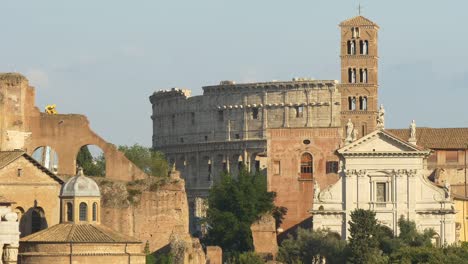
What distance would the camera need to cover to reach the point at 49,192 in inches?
3219

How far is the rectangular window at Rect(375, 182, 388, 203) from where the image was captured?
9694 centimetres

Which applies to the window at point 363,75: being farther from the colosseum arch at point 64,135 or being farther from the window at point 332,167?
the colosseum arch at point 64,135

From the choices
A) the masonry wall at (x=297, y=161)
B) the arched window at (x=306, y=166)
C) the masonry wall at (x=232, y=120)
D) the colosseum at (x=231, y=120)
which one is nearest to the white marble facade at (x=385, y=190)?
the masonry wall at (x=297, y=161)

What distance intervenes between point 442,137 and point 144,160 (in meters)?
16.4

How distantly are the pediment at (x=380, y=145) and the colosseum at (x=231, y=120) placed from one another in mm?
34302

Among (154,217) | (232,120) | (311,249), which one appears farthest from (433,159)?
(232,120)

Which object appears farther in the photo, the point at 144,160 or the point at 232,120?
the point at 232,120

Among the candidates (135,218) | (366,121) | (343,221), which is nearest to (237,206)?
(343,221)

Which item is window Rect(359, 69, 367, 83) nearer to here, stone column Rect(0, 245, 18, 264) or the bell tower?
the bell tower

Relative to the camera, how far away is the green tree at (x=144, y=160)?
111125mm

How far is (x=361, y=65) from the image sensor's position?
11894 cm

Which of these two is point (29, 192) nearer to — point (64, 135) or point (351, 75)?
point (64, 135)

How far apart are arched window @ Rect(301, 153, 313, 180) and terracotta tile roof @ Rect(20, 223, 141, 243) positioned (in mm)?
23574

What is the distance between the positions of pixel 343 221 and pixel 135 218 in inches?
563
